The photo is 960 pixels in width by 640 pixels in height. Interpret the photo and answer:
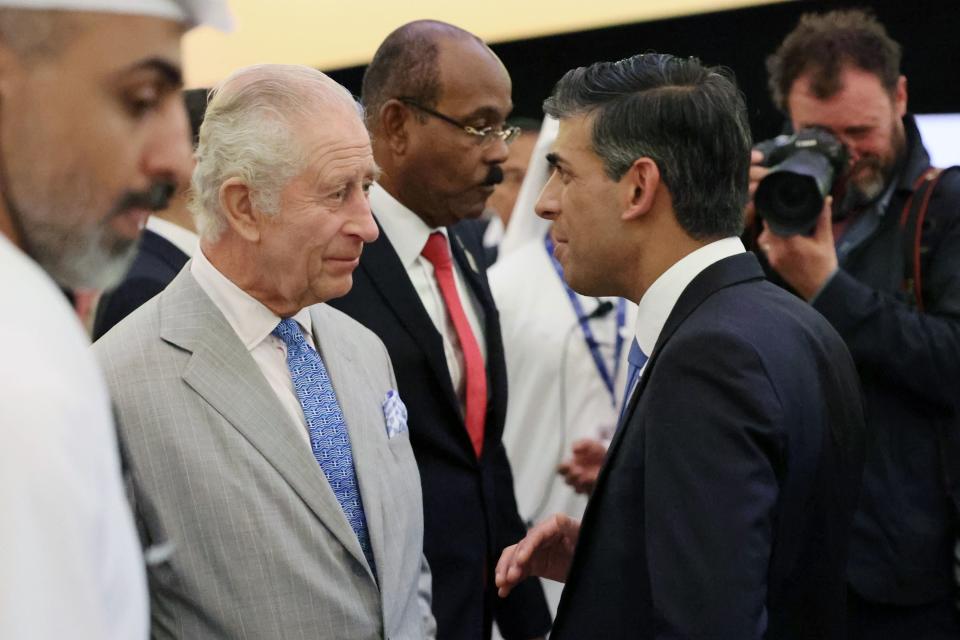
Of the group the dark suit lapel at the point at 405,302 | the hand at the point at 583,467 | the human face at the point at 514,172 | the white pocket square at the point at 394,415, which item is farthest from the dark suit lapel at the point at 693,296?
the human face at the point at 514,172

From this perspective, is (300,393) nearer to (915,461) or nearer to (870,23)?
(915,461)

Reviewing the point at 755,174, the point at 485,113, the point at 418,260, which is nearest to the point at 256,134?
the point at 418,260

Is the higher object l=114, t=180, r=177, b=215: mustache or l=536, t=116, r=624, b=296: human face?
l=114, t=180, r=177, b=215: mustache

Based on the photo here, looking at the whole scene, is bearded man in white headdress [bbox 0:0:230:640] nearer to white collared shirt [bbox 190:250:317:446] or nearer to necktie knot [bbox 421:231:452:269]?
white collared shirt [bbox 190:250:317:446]

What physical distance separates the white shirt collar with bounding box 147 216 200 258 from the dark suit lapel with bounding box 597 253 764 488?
1.02 metres

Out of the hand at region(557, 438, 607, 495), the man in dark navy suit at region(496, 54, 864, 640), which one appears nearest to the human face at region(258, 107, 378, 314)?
the man in dark navy suit at region(496, 54, 864, 640)

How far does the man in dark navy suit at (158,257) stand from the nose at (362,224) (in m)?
0.37

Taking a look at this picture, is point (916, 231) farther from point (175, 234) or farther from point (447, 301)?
point (175, 234)

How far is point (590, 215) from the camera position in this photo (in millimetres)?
1881

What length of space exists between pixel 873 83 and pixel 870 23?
191mm

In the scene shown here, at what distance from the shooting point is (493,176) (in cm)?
263

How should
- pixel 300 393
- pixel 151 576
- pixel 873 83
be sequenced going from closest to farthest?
pixel 151 576, pixel 300 393, pixel 873 83

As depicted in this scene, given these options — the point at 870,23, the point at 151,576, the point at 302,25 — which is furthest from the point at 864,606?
the point at 302,25

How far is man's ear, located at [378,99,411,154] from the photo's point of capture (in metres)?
2.58
